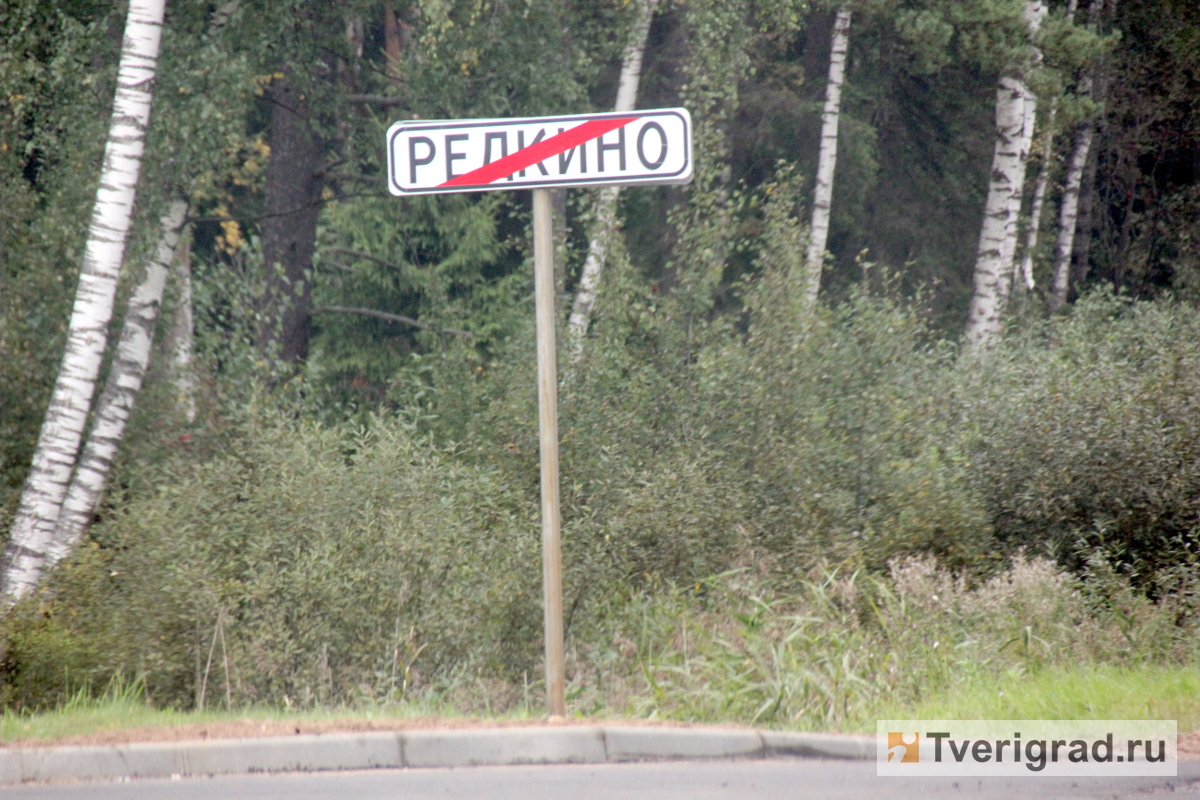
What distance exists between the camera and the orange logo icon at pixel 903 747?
5922mm

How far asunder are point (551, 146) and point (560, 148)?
48mm

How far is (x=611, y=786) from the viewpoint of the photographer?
17.6ft

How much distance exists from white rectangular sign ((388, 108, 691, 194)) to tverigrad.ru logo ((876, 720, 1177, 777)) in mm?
3161

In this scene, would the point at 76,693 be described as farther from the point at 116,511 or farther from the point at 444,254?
the point at 444,254

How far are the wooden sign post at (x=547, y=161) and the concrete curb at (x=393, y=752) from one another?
564 mm

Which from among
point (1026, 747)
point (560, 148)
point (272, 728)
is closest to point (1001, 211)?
point (1026, 747)

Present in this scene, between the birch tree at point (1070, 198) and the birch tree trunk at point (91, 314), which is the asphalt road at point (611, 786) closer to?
the birch tree trunk at point (91, 314)

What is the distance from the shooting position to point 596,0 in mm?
16500

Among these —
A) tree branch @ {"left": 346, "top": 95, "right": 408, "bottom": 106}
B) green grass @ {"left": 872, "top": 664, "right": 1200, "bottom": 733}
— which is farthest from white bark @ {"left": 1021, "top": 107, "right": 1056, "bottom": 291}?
green grass @ {"left": 872, "top": 664, "right": 1200, "bottom": 733}

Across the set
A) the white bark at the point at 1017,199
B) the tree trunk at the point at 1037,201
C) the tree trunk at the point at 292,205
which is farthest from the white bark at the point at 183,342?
the tree trunk at the point at 1037,201

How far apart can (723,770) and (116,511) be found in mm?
5722

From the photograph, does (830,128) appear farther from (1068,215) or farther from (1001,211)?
(1068,215)

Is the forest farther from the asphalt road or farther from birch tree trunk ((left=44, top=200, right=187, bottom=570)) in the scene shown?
the asphalt road

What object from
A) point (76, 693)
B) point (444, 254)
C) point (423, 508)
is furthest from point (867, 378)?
point (444, 254)
